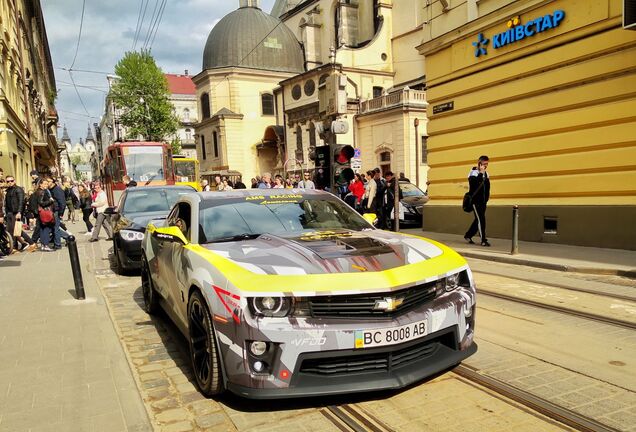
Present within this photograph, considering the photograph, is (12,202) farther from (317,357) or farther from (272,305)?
(317,357)

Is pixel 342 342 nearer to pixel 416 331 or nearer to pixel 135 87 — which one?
pixel 416 331

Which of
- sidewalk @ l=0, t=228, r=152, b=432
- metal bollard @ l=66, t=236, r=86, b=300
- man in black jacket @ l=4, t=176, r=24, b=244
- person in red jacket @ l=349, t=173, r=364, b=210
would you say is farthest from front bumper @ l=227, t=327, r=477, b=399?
person in red jacket @ l=349, t=173, r=364, b=210

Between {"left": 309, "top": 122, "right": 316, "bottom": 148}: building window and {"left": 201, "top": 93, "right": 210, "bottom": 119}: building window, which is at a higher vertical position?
{"left": 201, "top": 93, "right": 210, "bottom": 119}: building window

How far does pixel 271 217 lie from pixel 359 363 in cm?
182

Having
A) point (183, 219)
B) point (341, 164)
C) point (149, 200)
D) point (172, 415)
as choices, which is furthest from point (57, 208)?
point (172, 415)

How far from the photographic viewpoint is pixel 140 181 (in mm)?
21844

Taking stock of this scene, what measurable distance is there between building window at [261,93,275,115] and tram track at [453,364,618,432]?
52.5 m

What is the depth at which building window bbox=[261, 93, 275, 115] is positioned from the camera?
5400 centimetres

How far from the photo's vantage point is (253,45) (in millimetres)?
54125

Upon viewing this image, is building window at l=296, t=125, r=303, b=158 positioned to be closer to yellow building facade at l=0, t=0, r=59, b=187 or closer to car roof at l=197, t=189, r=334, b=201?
yellow building facade at l=0, t=0, r=59, b=187

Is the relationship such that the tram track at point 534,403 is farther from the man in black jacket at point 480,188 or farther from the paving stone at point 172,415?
the man in black jacket at point 480,188

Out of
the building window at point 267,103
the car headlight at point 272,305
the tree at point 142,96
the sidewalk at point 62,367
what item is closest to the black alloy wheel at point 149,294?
the sidewalk at point 62,367

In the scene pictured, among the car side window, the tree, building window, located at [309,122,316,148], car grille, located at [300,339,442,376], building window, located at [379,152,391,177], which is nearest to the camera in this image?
car grille, located at [300,339,442,376]

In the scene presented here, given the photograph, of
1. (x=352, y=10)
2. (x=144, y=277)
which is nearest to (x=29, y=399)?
(x=144, y=277)
